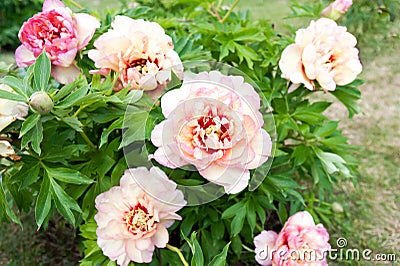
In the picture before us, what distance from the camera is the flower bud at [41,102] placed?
0.91 metres

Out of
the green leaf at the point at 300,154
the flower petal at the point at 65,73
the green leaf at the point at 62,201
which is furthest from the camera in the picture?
the green leaf at the point at 300,154

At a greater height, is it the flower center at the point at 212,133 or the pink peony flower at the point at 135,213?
the flower center at the point at 212,133

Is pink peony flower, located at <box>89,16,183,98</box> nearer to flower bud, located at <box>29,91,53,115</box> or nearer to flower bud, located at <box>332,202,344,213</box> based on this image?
flower bud, located at <box>29,91,53,115</box>

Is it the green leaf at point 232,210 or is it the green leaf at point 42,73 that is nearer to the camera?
the green leaf at point 42,73

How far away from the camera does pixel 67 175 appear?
104 centimetres

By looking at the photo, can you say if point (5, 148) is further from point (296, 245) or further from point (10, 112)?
point (296, 245)

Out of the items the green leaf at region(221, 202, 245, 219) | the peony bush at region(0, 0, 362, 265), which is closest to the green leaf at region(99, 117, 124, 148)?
the peony bush at region(0, 0, 362, 265)

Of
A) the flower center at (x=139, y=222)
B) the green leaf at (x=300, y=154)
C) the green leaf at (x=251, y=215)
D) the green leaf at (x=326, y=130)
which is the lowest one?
the green leaf at (x=251, y=215)

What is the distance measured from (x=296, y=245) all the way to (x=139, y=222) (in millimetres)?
382

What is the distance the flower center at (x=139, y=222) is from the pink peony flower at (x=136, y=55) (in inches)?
10.4

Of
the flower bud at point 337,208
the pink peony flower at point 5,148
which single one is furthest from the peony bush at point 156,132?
the flower bud at point 337,208

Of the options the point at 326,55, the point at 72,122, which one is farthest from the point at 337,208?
the point at 72,122

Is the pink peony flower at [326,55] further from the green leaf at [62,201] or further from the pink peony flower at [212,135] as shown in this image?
the green leaf at [62,201]

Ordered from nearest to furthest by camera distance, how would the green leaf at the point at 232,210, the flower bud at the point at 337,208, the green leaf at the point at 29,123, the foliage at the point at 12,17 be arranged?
the green leaf at the point at 29,123, the green leaf at the point at 232,210, the flower bud at the point at 337,208, the foliage at the point at 12,17
